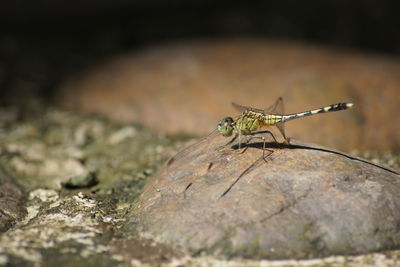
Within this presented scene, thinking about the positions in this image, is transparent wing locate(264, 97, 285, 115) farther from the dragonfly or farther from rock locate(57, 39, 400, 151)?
rock locate(57, 39, 400, 151)

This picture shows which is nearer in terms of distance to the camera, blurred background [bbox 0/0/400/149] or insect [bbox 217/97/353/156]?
insect [bbox 217/97/353/156]

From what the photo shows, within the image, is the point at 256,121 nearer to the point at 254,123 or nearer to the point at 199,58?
the point at 254,123

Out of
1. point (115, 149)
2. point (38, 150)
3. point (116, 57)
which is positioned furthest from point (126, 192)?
point (116, 57)

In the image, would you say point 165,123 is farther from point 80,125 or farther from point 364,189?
point 364,189

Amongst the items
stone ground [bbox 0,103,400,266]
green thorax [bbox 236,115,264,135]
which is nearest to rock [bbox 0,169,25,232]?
stone ground [bbox 0,103,400,266]

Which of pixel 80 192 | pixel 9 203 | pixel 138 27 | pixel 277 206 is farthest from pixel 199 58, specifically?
pixel 277 206

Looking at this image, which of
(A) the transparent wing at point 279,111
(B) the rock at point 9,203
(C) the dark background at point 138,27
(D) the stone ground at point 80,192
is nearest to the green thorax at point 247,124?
(A) the transparent wing at point 279,111

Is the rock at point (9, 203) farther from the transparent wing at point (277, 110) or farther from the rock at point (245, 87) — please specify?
the transparent wing at point (277, 110)
